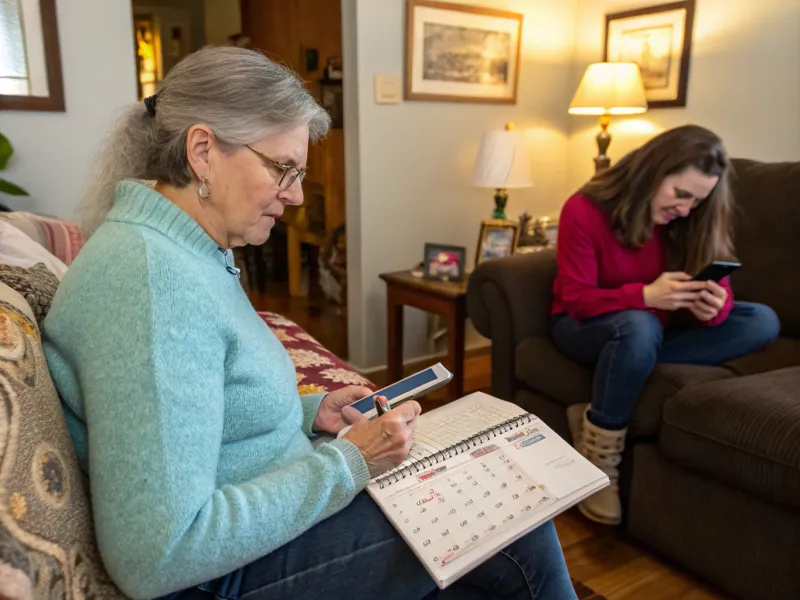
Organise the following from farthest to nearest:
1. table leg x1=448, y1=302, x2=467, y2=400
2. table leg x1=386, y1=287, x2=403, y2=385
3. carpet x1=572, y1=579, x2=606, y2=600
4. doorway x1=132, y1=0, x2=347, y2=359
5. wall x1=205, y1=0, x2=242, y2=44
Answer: wall x1=205, y1=0, x2=242, y2=44 < doorway x1=132, y1=0, x2=347, y2=359 < table leg x1=386, y1=287, x2=403, y2=385 < table leg x1=448, y1=302, x2=467, y2=400 < carpet x1=572, y1=579, x2=606, y2=600

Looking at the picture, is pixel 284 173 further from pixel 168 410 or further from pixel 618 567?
pixel 618 567

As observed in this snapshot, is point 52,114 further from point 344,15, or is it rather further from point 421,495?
point 421,495

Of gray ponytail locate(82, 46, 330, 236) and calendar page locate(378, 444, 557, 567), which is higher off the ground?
gray ponytail locate(82, 46, 330, 236)

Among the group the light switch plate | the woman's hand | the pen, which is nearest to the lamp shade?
the light switch plate

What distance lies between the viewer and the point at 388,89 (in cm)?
259

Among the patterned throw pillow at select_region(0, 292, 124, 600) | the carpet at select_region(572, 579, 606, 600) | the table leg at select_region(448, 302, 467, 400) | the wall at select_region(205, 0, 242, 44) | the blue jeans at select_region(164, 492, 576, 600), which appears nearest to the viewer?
the patterned throw pillow at select_region(0, 292, 124, 600)

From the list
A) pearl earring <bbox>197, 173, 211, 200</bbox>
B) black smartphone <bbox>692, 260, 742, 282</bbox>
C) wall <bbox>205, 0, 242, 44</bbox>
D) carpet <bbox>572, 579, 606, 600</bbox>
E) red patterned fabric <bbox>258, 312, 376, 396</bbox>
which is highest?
wall <bbox>205, 0, 242, 44</bbox>

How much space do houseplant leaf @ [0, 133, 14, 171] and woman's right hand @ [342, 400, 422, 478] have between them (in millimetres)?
1550

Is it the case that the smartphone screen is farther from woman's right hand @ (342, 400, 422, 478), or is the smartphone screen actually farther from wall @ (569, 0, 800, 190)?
wall @ (569, 0, 800, 190)

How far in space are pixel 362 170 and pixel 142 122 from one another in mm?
1759

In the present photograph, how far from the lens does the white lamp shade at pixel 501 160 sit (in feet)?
8.61

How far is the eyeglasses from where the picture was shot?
2.77 ft

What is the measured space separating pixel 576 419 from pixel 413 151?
4.62 ft

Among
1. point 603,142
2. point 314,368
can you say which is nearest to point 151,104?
point 314,368
